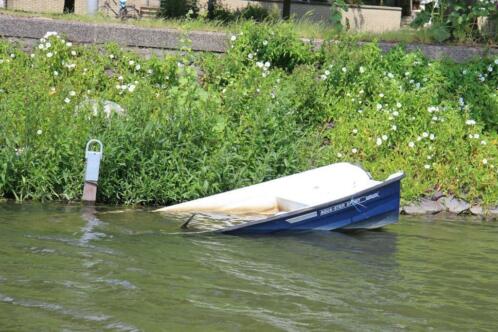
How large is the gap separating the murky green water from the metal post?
31 cm

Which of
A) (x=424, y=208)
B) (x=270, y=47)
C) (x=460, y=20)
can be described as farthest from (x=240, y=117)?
(x=460, y=20)

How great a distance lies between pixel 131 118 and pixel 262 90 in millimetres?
2272

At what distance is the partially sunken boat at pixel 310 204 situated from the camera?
10.3m

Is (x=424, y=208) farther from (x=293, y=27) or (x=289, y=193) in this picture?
(x=293, y=27)

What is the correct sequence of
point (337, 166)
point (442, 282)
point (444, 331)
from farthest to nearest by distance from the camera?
point (337, 166)
point (442, 282)
point (444, 331)

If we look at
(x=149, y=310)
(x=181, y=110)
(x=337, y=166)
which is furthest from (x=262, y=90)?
(x=149, y=310)

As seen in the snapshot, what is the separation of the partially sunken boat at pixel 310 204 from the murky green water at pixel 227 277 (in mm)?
163

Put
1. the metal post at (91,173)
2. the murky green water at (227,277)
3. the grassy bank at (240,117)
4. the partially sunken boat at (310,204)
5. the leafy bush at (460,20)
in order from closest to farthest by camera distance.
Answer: the murky green water at (227,277) → the partially sunken boat at (310,204) → the metal post at (91,173) → the grassy bank at (240,117) → the leafy bush at (460,20)

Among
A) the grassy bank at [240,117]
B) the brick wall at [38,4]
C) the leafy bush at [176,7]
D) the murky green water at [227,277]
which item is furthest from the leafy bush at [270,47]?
the brick wall at [38,4]

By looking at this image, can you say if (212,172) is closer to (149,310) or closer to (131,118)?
(131,118)

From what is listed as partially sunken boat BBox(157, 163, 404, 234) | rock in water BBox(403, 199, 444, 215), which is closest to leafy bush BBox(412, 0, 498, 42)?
rock in water BBox(403, 199, 444, 215)

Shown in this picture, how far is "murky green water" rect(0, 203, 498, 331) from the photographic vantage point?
7207 mm

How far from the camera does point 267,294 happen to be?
7957 mm

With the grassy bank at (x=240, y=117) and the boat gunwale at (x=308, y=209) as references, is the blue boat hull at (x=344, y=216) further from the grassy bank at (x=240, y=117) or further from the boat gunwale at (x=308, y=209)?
the grassy bank at (x=240, y=117)
